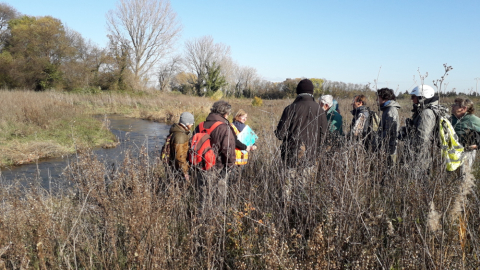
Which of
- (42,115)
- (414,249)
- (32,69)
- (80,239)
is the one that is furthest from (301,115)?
(32,69)

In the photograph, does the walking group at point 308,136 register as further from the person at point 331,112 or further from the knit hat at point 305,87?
the person at point 331,112

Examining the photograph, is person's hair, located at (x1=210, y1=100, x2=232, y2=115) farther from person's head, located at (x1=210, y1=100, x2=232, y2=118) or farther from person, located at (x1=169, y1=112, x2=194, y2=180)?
person, located at (x1=169, y1=112, x2=194, y2=180)

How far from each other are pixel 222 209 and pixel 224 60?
175ft

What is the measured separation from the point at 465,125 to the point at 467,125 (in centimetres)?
2

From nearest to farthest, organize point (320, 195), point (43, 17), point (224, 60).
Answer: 1. point (320, 195)
2. point (43, 17)
3. point (224, 60)

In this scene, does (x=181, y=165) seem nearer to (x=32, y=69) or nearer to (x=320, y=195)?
(x=320, y=195)

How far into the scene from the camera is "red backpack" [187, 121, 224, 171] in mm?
3775

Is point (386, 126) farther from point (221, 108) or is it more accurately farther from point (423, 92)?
point (221, 108)

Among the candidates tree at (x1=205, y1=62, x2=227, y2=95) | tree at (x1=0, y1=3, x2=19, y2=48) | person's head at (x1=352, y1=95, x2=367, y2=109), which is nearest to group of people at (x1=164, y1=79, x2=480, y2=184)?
person's head at (x1=352, y1=95, x2=367, y2=109)

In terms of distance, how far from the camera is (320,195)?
2.95m

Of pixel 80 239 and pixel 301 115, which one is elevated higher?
pixel 301 115

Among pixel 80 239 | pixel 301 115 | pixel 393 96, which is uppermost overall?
pixel 393 96

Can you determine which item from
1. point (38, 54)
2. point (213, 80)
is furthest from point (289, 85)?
point (38, 54)

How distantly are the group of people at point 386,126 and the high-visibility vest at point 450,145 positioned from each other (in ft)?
0.24
